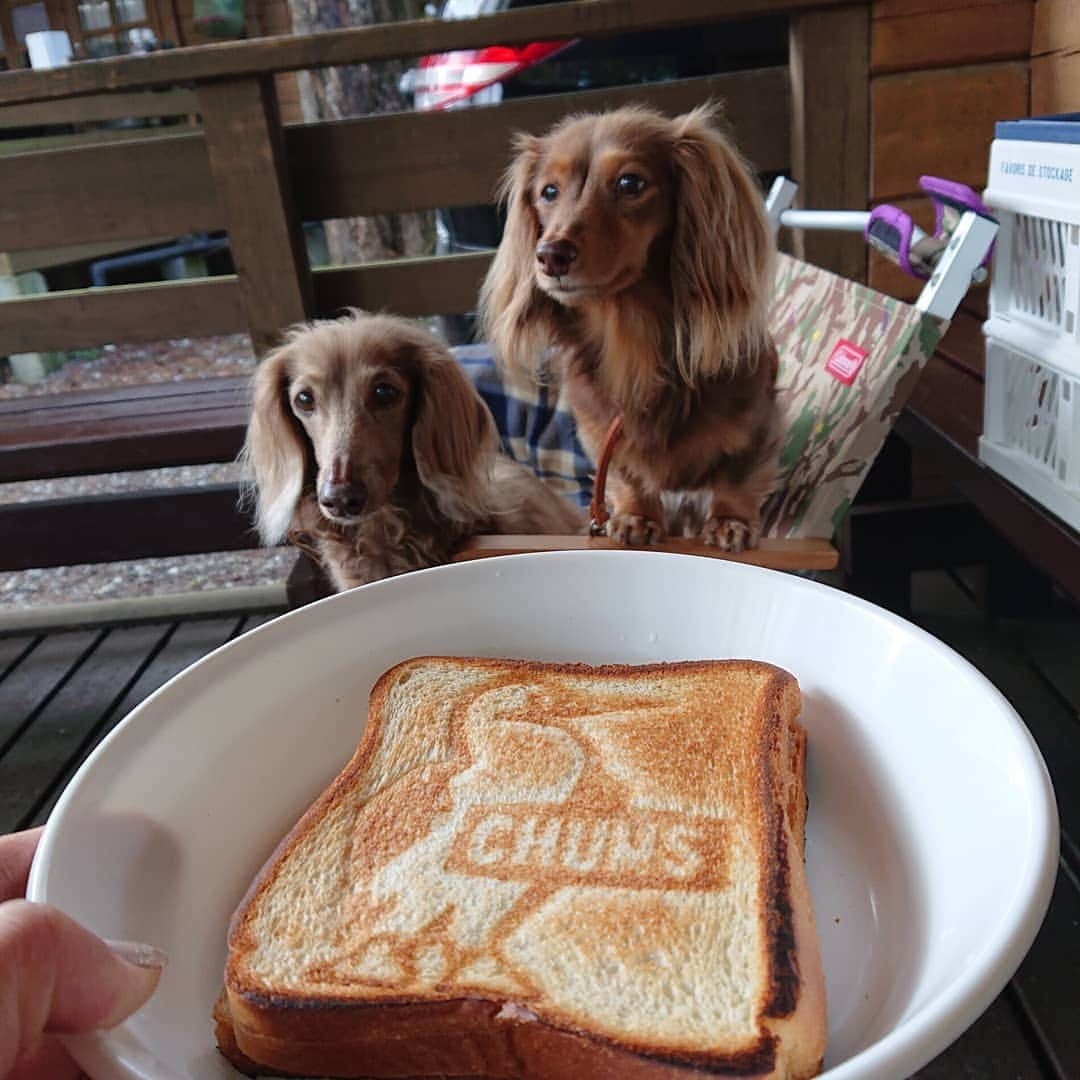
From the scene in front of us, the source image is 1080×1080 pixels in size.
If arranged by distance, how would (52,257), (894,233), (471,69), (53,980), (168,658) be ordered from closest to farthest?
(53,980), (894,233), (168,658), (471,69), (52,257)

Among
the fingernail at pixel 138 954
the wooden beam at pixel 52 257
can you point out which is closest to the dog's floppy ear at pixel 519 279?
the fingernail at pixel 138 954

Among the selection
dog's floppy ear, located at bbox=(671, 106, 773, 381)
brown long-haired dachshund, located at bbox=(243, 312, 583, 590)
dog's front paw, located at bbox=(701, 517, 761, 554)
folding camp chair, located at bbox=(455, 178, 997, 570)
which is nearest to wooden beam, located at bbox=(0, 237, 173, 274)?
folding camp chair, located at bbox=(455, 178, 997, 570)

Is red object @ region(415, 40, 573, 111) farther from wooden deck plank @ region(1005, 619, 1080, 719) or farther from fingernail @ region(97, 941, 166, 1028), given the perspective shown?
fingernail @ region(97, 941, 166, 1028)

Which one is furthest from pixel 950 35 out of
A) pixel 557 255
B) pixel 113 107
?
pixel 113 107

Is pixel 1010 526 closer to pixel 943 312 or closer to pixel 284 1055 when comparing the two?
pixel 943 312

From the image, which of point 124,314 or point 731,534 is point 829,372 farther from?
point 124,314

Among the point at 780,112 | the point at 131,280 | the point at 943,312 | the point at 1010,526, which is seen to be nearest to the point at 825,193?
the point at 780,112

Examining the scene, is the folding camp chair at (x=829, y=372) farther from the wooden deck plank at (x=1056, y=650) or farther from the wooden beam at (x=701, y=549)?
the wooden deck plank at (x=1056, y=650)
